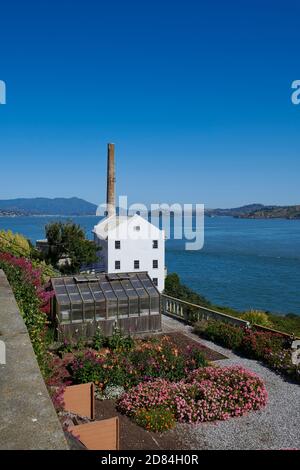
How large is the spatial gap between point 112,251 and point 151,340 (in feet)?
104

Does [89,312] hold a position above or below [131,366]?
above

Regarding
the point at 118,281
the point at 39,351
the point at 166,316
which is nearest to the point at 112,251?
the point at 166,316

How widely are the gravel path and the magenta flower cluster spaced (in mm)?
221

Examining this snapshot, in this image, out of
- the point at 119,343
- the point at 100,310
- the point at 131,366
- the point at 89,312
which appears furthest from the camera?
the point at 100,310

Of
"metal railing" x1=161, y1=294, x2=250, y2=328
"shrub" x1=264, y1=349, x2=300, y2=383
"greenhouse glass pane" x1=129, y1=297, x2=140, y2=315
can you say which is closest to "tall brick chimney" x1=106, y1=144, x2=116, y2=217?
"metal railing" x1=161, y1=294, x2=250, y2=328

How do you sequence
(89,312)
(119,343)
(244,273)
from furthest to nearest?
(244,273) → (89,312) → (119,343)

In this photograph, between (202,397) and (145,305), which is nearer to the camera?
(202,397)

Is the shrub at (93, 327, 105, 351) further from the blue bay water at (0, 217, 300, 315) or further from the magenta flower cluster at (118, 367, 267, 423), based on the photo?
the blue bay water at (0, 217, 300, 315)

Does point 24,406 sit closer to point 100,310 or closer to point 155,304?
point 100,310

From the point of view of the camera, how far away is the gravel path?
8672mm

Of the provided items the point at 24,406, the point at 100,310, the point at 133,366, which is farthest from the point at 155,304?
the point at 24,406

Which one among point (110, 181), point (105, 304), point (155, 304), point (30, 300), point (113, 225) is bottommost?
point (155, 304)

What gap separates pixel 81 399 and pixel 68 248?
33.3 meters

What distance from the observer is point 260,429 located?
9328mm
